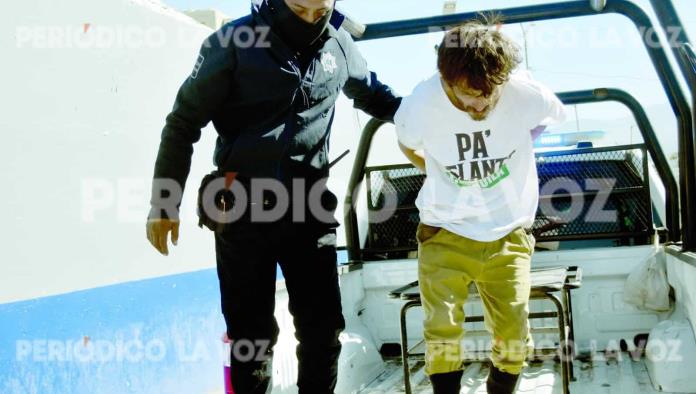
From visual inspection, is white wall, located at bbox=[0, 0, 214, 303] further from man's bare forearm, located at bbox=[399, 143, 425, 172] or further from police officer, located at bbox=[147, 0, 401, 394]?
man's bare forearm, located at bbox=[399, 143, 425, 172]

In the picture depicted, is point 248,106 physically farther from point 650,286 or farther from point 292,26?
point 650,286

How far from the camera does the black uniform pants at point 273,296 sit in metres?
2.01

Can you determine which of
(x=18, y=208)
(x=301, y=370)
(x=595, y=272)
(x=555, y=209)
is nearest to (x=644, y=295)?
(x=595, y=272)

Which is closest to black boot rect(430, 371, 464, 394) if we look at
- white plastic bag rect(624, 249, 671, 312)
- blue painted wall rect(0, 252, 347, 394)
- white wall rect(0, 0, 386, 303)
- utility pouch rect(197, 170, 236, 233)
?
utility pouch rect(197, 170, 236, 233)

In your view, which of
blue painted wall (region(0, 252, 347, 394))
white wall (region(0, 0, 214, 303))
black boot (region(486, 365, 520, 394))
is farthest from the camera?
white wall (region(0, 0, 214, 303))

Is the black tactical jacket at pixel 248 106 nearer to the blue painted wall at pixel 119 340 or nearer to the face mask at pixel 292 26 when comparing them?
the face mask at pixel 292 26

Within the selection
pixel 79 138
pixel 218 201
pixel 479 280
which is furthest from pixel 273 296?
pixel 79 138

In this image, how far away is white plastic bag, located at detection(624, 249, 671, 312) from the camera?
3.23m

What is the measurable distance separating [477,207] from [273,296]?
0.74 metres

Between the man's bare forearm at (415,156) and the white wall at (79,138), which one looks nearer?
the man's bare forearm at (415,156)

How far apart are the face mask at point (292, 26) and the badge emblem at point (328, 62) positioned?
80mm

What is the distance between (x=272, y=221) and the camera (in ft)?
6.68

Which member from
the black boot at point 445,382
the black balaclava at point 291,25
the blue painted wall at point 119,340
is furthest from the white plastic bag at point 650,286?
the blue painted wall at point 119,340

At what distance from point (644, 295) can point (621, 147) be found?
32.5 inches
